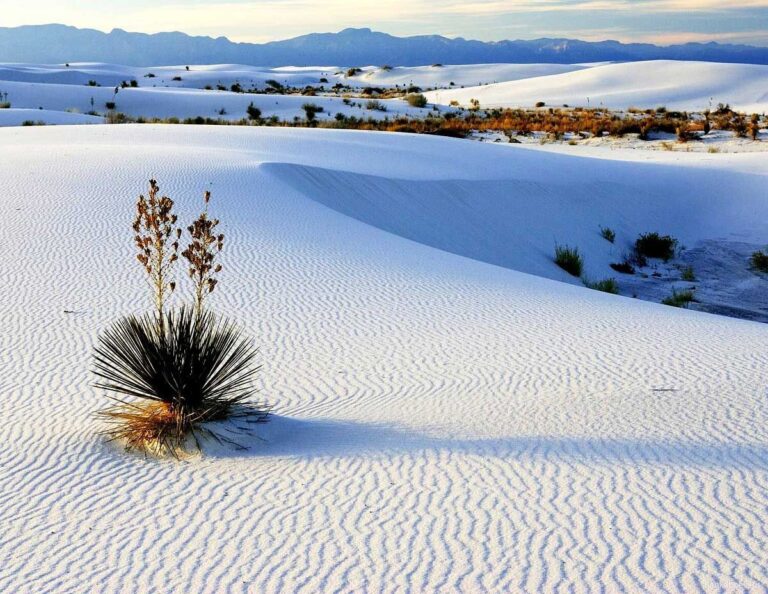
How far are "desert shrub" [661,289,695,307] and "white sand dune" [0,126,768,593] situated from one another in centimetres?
260

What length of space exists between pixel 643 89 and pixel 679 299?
159 ft

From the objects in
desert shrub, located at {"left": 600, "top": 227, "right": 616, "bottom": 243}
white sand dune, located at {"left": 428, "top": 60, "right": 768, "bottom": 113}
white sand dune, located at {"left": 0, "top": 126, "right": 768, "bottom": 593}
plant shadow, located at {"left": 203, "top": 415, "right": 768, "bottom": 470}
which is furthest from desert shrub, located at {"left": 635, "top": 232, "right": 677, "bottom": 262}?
white sand dune, located at {"left": 428, "top": 60, "right": 768, "bottom": 113}

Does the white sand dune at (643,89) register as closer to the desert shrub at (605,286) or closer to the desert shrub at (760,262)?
the desert shrub at (760,262)

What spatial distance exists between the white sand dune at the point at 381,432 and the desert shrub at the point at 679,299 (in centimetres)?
260

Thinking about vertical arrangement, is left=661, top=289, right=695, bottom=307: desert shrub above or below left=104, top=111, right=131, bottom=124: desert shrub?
below

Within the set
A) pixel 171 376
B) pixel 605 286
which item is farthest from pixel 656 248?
pixel 171 376

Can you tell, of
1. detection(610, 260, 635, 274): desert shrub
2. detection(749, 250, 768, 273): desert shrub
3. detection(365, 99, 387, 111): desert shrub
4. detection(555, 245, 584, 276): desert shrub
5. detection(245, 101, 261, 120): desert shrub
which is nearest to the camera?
detection(555, 245, 584, 276): desert shrub

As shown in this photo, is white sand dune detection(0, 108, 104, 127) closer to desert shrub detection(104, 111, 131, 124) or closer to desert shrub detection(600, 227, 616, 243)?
desert shrub detection(104, 111, 131, 124)

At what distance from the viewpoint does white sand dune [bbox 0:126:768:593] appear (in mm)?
3889

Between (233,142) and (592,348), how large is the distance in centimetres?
1305

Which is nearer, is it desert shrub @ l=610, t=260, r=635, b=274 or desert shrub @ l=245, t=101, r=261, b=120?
desert shrub @ l=610, t=260, r=635, b=274

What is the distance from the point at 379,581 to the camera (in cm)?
373

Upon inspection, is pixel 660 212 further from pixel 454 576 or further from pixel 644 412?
pixel 454 576

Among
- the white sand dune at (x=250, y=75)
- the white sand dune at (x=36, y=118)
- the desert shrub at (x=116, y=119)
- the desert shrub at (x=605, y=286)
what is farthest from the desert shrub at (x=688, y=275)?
the white sand dune at (x=250, y=75)
